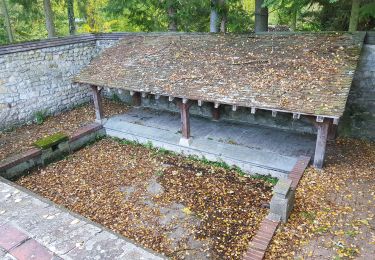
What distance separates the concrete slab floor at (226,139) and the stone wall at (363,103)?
1.15 meters

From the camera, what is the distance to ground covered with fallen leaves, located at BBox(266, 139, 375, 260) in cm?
504

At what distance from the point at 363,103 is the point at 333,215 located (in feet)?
13.7

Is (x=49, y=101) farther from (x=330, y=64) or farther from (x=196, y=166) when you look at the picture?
(x=330, y=64)

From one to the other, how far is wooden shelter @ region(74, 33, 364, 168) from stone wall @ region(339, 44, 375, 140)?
560mm

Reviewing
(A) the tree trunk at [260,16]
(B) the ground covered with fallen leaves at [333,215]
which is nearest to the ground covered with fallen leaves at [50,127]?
(A) the tree trunk at [260,16]

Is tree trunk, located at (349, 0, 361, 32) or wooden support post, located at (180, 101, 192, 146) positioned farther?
wooden support post, located at (180, 101, 192, 146)

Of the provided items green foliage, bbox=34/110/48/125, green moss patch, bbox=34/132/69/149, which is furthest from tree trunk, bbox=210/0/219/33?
green foliage, bbox=34/110/48/125

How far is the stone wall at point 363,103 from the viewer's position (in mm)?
8062

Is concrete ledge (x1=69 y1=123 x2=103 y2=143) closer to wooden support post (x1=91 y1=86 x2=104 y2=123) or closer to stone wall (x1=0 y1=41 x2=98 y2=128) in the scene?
wooden support post (x1=91 y1=86 x2=104 y2=123)

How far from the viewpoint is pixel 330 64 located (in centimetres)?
738

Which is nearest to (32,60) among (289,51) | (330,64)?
(289,51)

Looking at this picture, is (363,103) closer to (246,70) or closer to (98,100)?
→ (246,70)

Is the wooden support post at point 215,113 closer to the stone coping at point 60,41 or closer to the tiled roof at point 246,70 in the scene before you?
the tiled roof at point 246,70

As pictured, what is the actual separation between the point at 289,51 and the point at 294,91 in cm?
183
